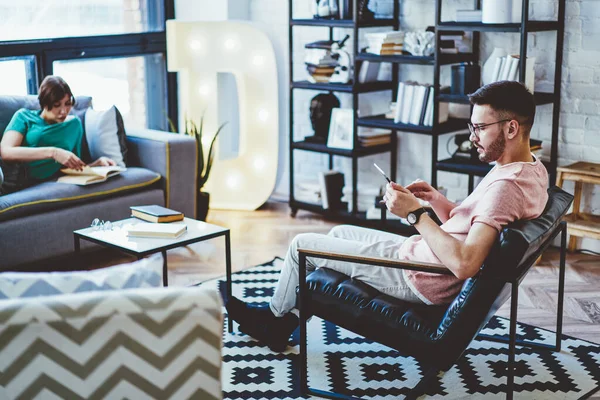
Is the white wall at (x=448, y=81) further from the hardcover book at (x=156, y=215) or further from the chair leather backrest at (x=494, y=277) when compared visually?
the hardcover book at (x=156, y=215)

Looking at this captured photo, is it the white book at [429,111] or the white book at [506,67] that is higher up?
the white book at [506,67]

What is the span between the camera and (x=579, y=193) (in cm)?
438

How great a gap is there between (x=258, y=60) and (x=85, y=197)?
1669 millimetres

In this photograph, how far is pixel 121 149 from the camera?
4.60 m

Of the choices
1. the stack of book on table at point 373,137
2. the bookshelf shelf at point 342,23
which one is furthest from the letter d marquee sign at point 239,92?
the stack of book on table at point 373,137

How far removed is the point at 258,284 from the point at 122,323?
7.65 ft

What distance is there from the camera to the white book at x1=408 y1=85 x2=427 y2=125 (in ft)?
15.2

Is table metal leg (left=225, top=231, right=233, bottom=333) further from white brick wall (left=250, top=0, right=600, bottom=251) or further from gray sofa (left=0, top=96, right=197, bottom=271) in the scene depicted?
white brick wall (left=250, top=0, right=600, bottom=251)

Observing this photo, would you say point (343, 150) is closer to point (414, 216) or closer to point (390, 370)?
point (390, 370)

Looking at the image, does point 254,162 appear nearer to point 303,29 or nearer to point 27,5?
point 303,29

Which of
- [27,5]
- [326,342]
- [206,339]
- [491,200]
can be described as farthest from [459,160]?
[206,339]

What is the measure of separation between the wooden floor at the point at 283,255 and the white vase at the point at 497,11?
125 centimetres

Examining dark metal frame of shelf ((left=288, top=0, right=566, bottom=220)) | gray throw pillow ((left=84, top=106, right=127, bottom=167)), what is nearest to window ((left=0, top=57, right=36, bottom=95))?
gray throw pillow ((left=84, top=106, right=127, bottom=167))

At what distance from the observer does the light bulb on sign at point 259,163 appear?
5488 mm
